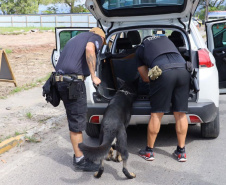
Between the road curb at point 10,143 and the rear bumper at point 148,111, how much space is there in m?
1.28

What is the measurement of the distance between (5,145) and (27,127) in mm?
921

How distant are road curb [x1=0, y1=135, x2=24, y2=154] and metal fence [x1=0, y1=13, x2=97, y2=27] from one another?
42.6 metres

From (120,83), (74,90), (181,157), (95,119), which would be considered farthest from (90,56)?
(181,157)

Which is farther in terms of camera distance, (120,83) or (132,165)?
(120,83)

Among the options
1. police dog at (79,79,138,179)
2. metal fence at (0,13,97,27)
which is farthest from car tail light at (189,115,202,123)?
metal fence at (0,13,97,27)

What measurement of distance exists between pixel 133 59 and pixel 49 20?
4589cm

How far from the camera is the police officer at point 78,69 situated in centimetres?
389

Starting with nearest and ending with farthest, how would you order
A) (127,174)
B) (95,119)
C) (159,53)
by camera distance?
(127,174) → (159,53) → (95,119)

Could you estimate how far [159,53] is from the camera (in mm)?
4086

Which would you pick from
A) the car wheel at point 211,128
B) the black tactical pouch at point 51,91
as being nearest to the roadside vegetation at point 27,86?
the black tactical pouch at point 51,91

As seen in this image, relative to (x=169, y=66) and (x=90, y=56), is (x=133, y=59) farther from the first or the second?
(x=90, y=56)

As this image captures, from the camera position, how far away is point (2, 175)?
4.07 m

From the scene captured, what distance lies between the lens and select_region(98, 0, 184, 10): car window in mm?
4723

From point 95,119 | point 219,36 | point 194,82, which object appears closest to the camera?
point 194,82
